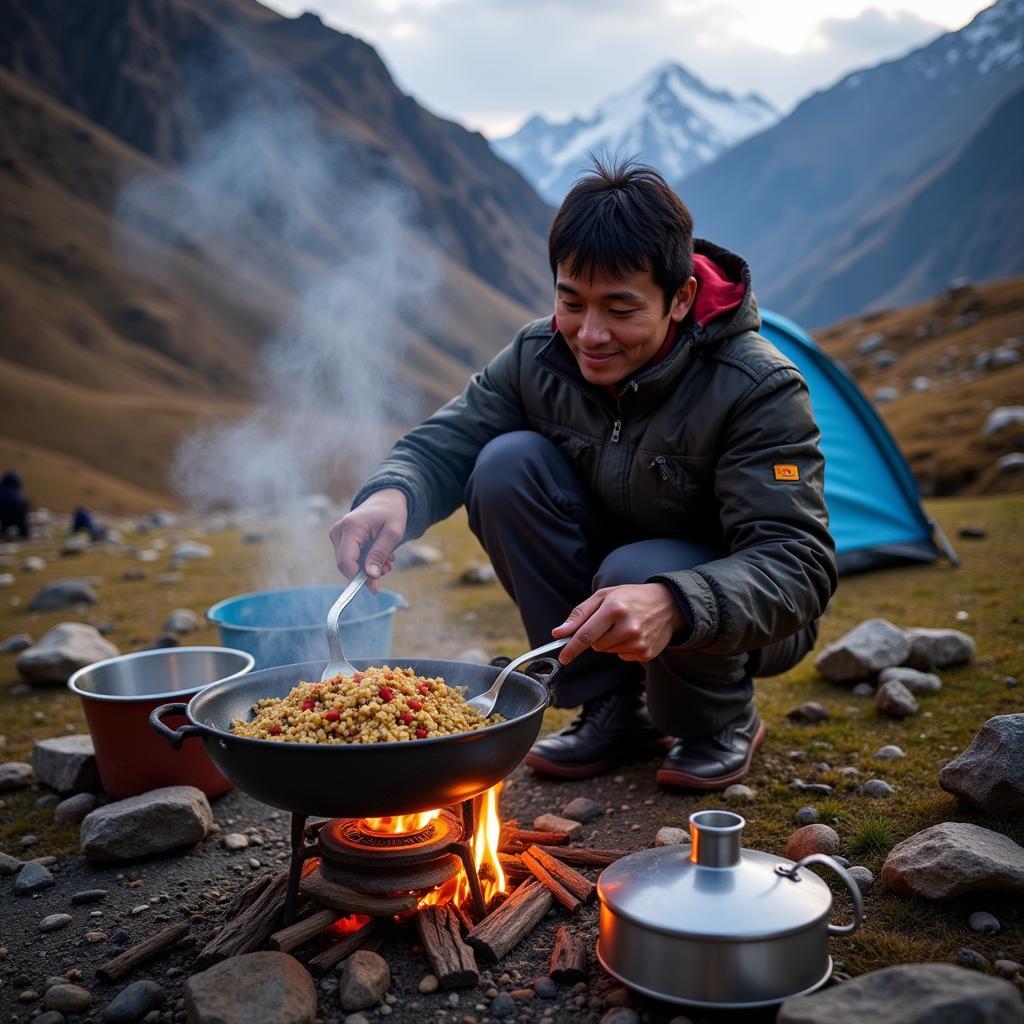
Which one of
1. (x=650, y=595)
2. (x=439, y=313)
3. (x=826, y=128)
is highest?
(x=826, y=128)

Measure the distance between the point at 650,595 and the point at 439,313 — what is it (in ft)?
237

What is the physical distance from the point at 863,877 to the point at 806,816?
0.38 m

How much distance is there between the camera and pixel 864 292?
4414 inches

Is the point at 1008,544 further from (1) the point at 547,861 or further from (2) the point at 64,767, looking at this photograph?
(2) the point at 64,767

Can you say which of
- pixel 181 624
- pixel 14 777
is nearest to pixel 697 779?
pixel 14 777

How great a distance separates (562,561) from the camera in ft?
9.98

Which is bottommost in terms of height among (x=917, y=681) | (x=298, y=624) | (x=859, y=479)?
(x=917, y=681)

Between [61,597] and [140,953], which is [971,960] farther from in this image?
[61,597]

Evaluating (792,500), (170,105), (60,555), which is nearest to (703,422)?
(792,500)

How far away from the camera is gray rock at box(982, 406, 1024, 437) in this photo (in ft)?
32.8

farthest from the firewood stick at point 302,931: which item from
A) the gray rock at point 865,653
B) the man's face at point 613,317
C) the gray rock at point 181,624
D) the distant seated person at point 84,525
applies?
the distant seated person at point 84,525

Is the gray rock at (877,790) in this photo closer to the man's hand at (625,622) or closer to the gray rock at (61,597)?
the man's hand at (625,622)

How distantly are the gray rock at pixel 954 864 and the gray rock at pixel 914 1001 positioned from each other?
589 millimetres

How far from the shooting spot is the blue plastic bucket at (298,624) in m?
3.64
